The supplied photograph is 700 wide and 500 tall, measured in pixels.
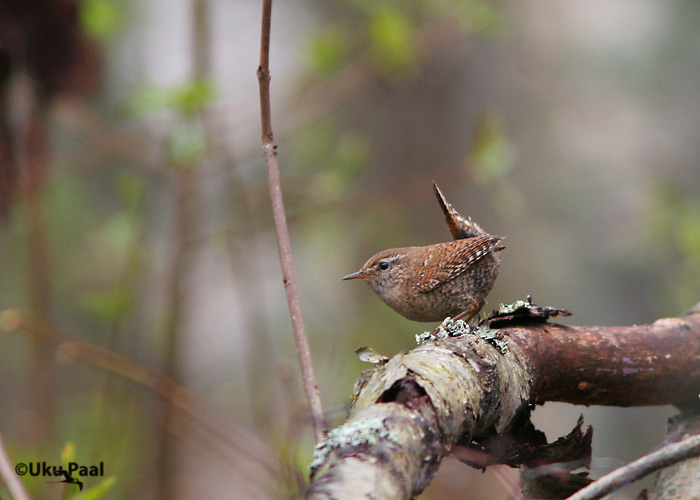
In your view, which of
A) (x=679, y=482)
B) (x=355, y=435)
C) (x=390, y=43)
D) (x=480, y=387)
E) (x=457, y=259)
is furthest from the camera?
(x=390, y=43)

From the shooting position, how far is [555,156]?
6.06 meters

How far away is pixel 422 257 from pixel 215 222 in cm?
359

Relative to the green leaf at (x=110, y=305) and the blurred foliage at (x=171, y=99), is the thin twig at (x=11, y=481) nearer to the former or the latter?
the green leaf at (x=110, y=305)

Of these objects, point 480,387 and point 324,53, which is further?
point 324,53

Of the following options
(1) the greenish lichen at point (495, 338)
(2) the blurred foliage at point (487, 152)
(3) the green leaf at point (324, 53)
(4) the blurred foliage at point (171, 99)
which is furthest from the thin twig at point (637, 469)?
(3) the green leaf at point (324, 53)

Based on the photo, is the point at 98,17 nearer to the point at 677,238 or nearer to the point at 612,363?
the point at 612,363

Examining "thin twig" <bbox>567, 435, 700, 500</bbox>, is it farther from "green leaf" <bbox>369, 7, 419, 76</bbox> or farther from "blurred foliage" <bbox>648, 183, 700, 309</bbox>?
"blurred foliage" <bbox>648, 183, 700, 309</bbox>

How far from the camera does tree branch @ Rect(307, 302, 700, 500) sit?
3.18ft

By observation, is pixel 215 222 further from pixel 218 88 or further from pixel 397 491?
pixel 397 491

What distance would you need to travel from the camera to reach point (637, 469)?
1.07 meters

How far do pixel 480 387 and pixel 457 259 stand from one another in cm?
142

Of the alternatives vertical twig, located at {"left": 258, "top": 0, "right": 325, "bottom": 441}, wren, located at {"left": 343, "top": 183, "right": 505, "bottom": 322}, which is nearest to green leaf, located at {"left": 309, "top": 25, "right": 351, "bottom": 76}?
wren, located at {"left": 343, "top": 183, "right": 505, "bottom": 322}

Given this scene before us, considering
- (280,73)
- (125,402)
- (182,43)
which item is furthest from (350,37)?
(125,402)

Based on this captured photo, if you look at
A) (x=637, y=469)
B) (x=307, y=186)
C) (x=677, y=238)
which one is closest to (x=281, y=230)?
(x=637, y=469)
